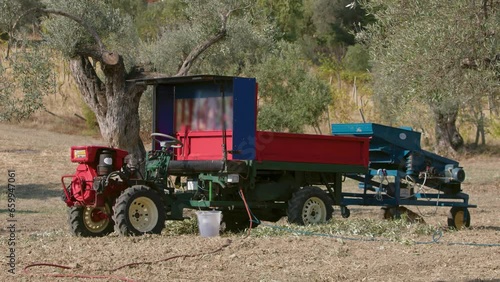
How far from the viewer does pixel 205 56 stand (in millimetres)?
30031

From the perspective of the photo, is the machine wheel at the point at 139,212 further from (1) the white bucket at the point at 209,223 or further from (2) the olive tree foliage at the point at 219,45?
(2) the olive tree foliage at the point at 219,45

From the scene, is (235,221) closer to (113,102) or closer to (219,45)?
(113,102)

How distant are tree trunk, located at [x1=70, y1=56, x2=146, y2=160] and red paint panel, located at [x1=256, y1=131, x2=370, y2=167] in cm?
1150

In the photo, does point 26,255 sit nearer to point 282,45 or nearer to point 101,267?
point 101,267

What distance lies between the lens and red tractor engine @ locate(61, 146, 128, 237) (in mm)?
14031

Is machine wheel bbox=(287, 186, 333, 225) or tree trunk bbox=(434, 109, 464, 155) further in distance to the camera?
tree trunk bbox=(434, 109, 464, 155)

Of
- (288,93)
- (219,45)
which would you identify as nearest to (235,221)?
(219,45)

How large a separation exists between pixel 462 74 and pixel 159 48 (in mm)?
16217

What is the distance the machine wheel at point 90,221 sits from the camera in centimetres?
1424

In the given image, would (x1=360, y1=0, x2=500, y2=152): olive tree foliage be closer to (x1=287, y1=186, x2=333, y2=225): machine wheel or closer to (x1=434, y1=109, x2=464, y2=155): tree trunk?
(x1=287, y1=186, x2=333, y2=225): machine wheel

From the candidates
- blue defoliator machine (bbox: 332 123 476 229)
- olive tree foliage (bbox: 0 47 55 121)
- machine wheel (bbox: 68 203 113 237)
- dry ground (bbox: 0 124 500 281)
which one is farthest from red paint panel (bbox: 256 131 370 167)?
olive tree foliage (bbox: 0 47 55 121)

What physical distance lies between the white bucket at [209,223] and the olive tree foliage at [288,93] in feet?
71.8

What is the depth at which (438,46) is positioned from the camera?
17906mm

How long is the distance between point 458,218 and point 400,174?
1.83 meters
